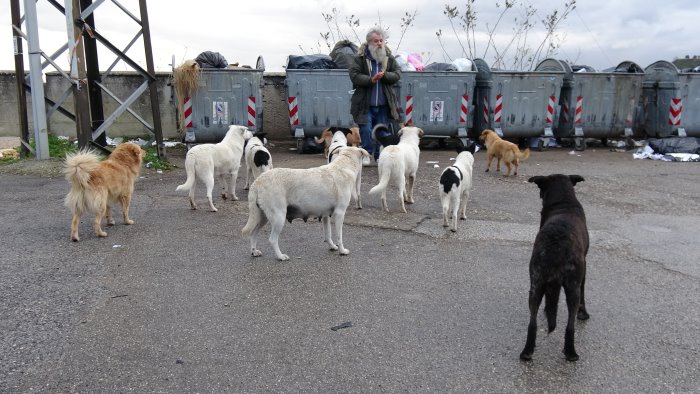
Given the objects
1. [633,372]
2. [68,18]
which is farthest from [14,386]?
[68,18]

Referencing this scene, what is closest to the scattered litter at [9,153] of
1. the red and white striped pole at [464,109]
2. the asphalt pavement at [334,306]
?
the asphalt pavement at [334,306]

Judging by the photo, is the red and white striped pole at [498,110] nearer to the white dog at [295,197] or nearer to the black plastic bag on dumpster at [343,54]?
the black plastic bag on dumpster at [343,54]

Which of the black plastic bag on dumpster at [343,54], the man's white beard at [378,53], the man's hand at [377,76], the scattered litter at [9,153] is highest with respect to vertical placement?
the black plastic bag on dumpster at [343,54]

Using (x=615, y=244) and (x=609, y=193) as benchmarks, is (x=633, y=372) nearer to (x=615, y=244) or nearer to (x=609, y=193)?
(x=615, y=244)

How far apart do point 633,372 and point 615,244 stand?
300cm

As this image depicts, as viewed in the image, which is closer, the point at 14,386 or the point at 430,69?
the point at 14,386

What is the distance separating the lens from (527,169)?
11.0 m

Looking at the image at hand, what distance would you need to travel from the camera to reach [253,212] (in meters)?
5.11

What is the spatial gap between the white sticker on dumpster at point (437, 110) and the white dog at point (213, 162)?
6553 millimetres

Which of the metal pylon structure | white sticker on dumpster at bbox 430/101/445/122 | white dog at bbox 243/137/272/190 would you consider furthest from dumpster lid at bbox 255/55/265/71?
white dog at bbox 243/137/272/190

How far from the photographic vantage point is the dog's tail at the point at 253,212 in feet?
16.5

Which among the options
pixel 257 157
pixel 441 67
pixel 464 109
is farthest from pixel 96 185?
pixel 441 67

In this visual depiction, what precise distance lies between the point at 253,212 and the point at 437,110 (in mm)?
9200

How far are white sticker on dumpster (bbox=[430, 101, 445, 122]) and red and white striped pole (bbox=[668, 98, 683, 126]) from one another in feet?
20.1
